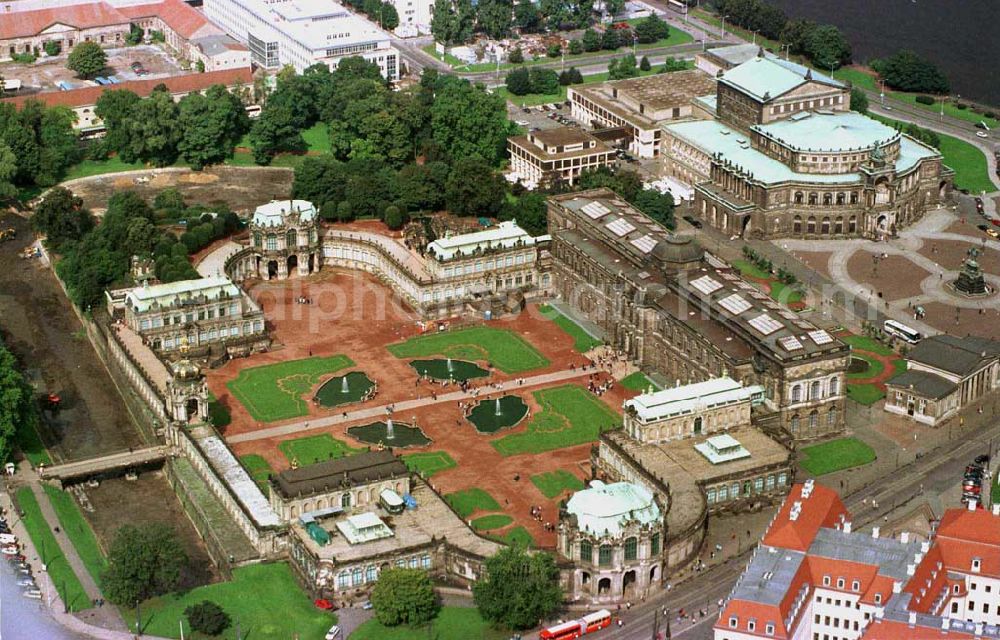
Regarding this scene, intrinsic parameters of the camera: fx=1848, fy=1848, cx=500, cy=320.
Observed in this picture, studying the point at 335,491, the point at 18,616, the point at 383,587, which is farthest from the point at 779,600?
the point at 18,616

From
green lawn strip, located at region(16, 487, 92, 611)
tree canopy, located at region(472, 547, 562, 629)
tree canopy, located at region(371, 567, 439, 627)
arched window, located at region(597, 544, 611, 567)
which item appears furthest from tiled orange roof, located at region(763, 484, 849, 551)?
green lawn strip, located at region(16, 487, 92, 611)

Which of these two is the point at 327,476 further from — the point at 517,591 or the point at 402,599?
the point at 517,591

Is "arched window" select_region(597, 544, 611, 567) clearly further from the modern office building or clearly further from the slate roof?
the slate roof

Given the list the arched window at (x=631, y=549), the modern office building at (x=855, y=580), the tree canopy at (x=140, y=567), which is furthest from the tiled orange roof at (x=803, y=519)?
the tree canopy at (x=140, y=567)

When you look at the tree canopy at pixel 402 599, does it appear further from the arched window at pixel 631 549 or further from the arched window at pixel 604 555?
the arched window at pixel 631 549

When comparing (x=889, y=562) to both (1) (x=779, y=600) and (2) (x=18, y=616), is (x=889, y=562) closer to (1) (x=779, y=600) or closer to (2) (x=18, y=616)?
(1) (x=779, y=600)

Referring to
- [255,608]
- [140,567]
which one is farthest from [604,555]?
[140,567]
